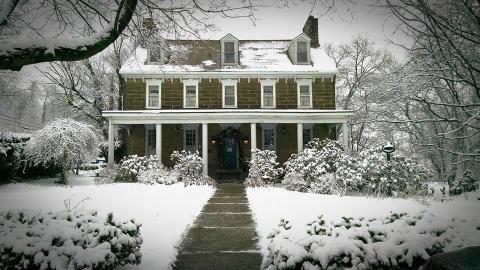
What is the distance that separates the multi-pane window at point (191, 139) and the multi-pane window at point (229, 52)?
4937 millimetres

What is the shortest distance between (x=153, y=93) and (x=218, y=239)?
16.2 m

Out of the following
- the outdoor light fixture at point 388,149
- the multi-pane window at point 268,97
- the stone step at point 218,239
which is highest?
the multi-pane window at point 268,97

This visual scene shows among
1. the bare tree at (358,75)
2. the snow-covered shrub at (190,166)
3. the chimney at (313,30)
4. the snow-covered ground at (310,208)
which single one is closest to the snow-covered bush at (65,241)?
the snow-covered ground at (310,208)

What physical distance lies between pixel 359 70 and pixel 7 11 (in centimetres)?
3100

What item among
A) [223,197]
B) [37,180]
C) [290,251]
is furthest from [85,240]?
[37,180]

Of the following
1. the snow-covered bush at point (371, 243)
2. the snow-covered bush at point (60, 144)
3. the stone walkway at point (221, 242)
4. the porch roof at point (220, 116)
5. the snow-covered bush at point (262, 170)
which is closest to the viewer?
the snow-covered bush at point (371, 243)

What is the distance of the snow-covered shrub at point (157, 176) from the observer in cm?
1638

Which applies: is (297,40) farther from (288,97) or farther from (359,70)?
(359,70)

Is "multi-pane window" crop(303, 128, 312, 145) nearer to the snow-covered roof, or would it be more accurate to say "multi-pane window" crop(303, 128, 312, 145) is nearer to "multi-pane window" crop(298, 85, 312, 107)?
"multi-pane window" crop(298, 85, 312, 107)

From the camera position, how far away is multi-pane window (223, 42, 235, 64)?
2198cm

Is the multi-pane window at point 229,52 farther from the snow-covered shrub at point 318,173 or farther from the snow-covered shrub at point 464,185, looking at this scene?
the snow-covered shrub at point 464,185

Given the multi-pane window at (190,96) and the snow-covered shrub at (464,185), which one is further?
the multi-pane window at (190,96)

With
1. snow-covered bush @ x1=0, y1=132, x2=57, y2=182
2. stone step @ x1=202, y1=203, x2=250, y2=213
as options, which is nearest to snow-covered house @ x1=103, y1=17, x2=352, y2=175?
snow-covered bush @ x1=0, y1=132, x2=57, y2=182

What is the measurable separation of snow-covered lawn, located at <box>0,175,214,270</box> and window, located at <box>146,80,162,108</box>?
7.51 metres
